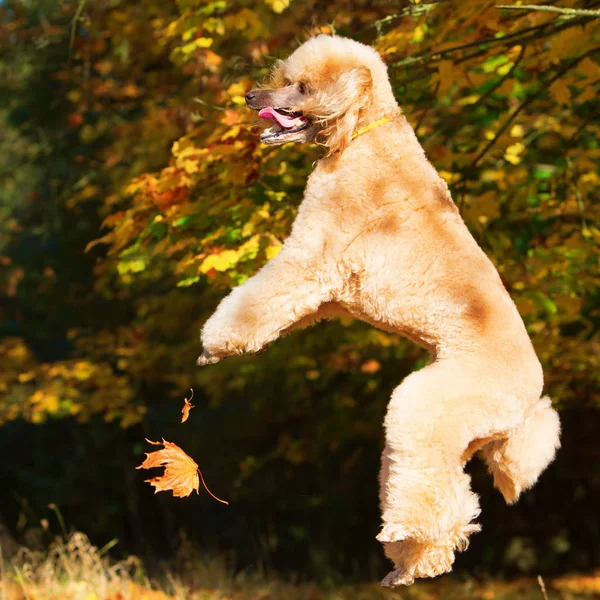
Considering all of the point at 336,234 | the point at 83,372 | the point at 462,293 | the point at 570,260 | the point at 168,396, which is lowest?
the point at 168,396

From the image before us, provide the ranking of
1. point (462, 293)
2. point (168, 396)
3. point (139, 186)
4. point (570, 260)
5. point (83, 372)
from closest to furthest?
point (462, 293), point (139, 186), point (570, 260), point (83, 372), point (168, 396)

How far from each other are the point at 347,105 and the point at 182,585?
17.3 ft

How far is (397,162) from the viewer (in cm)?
182

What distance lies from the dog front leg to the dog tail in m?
0.48

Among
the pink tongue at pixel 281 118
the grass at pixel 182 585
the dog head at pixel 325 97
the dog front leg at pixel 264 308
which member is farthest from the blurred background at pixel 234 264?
the dog front leg at pixel 264 308

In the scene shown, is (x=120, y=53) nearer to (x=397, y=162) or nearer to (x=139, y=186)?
(x=139, y=186)

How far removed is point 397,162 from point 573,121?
13.4 feet

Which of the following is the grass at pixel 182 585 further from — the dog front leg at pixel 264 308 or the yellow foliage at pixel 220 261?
the dog front leg at pixel 264 308

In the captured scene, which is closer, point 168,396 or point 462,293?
point 462,293

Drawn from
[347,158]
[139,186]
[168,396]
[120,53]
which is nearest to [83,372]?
[168,396]

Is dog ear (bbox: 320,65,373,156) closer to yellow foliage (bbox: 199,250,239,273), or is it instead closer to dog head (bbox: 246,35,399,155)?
dog head (bbox: 246,35,399,155)

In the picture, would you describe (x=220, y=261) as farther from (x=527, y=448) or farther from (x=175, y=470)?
(x=527, y=448)

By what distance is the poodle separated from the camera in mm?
1642

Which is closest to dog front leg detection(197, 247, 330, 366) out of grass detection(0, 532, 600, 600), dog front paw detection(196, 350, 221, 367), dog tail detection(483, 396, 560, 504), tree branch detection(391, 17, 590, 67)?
dog front paw detection(196, 350, 221, 367)
